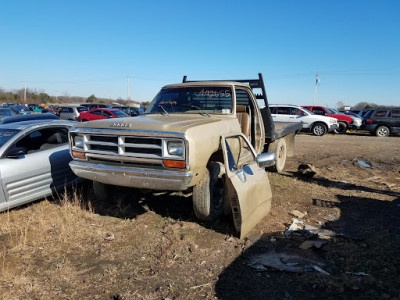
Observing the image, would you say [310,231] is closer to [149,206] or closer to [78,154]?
[149,206]

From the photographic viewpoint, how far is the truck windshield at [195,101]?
5.01 m

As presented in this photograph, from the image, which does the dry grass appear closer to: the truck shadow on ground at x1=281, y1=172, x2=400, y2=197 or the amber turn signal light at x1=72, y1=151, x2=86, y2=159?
the amber turn signal light at x1=72, y1=151, x2=86, y2=159

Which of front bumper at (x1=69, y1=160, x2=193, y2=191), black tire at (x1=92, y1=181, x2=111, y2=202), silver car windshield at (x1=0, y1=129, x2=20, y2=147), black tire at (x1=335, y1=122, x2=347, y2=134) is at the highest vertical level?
silver car windshield at (x1=0, y1=129, x2=20, y2=147)

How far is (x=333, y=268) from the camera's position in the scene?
10.5 ft

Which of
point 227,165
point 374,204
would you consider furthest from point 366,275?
point 374,204

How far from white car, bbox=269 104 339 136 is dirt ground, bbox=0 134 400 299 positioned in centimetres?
1226

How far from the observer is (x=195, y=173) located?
3662mm

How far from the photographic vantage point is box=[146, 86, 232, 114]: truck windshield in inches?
197

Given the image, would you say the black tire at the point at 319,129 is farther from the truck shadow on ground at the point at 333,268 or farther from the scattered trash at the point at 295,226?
the scattered trash at the point at 295,226

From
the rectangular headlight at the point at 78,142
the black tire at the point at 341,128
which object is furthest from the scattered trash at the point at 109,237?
the black tire at the point at 341,128

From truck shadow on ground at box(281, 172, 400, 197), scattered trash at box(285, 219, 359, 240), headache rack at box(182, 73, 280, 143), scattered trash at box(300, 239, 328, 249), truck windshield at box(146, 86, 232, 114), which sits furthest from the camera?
headache rack at box(182, 73, 280, 143)

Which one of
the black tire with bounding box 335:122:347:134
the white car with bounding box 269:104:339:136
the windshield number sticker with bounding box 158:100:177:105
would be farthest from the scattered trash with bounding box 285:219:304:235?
the black tire with bounding box 335:122:347:134

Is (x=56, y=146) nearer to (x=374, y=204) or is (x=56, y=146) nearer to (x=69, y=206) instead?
(x=69, y=206)

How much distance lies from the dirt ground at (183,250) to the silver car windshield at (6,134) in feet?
3.77
